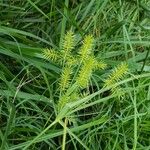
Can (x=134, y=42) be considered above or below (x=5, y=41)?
above

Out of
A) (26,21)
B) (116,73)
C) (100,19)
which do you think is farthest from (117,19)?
(116,73)

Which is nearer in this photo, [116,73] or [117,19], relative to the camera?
[116,73]

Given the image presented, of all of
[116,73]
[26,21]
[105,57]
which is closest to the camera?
[116,73]

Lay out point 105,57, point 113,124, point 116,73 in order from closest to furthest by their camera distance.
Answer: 1. point 116,73
2. point 113,124
3. point 105,57

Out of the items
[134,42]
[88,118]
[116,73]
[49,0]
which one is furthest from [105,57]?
[116,73]

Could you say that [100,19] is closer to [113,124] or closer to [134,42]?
[134,42]

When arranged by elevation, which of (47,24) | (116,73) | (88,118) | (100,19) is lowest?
(88,118)

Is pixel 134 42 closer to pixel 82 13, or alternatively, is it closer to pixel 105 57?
pixel 105 57
